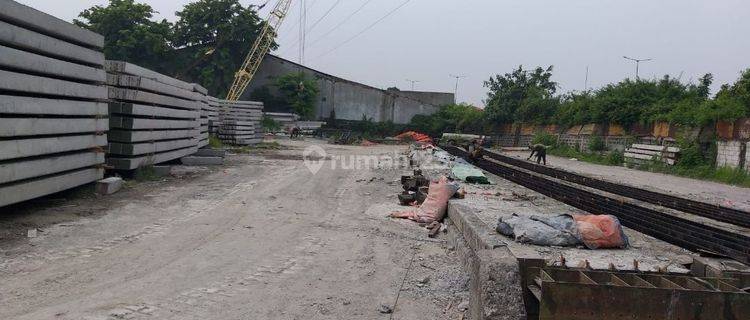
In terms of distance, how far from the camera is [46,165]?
263 inches

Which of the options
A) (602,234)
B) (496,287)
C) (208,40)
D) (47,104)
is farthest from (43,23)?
(208,40)

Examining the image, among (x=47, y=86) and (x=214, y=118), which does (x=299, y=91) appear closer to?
(x=214, y=118)

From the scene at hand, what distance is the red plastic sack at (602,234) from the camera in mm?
5137

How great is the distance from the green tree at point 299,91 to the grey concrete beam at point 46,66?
3411cm

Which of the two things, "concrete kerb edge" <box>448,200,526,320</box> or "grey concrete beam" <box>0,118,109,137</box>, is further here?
Answer: "grey concrete beam" <box>0,118,109,137</box>

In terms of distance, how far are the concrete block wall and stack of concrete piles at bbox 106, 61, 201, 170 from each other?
16.2 meters

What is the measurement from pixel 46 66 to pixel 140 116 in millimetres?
3299

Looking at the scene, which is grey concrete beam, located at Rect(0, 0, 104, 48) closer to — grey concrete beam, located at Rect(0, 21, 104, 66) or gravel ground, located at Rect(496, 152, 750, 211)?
grey concrete beam, located at Rect(0, 21, 104, 66)

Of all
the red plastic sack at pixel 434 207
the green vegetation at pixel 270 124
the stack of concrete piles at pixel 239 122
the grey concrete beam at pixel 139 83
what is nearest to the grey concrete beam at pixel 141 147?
the grey concrete beam at pixel 139 83

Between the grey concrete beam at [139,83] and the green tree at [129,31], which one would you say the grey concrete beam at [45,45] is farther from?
the green tree at [129,31]

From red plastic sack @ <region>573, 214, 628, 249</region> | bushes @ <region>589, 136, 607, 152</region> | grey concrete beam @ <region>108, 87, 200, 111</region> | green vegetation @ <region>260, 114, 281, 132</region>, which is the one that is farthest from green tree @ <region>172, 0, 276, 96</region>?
red plastic sack @ <region>573, 214, 628, 249</region>

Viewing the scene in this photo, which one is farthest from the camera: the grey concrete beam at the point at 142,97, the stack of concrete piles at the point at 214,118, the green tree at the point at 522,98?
the green tree at the point at 522,98

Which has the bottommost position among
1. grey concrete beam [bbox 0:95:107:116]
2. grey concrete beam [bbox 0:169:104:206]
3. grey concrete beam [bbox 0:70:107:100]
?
grey concrete beam [bbox 0:169:104:206]

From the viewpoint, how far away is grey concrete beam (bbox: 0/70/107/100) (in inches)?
233
